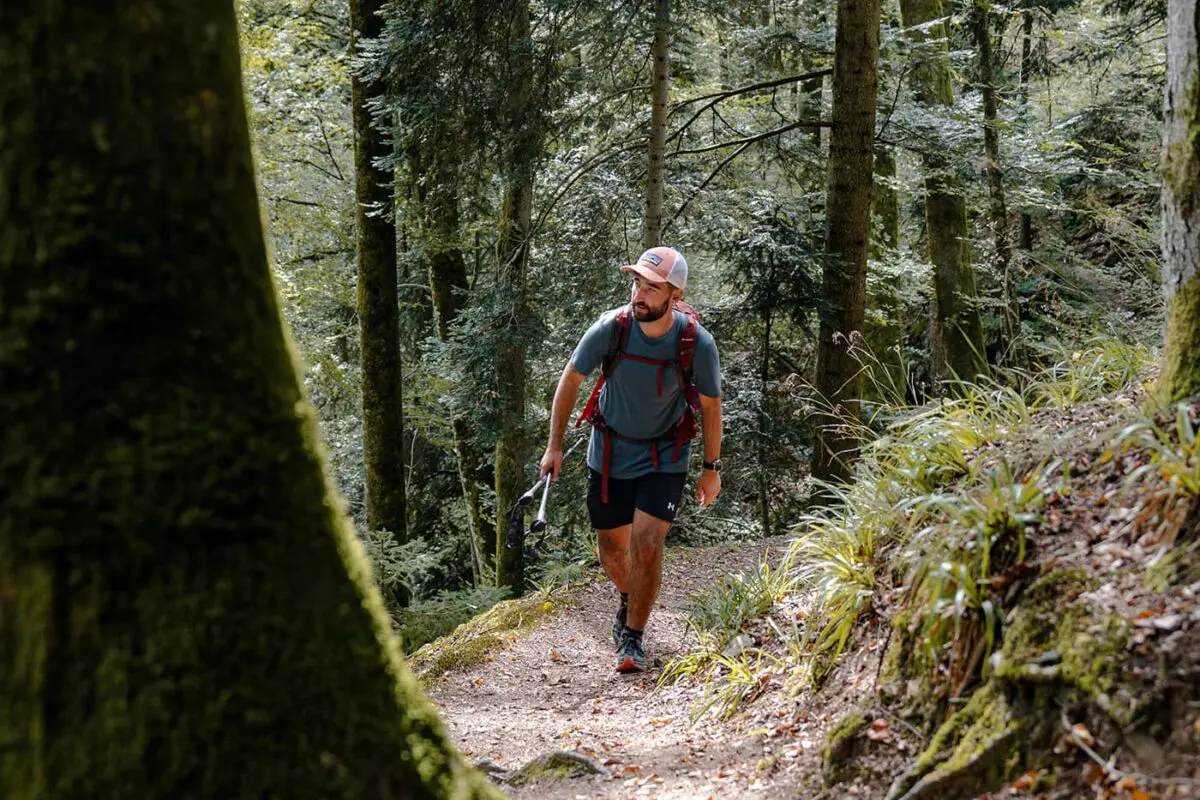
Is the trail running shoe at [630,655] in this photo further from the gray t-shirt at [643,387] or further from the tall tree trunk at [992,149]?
the tall tree trunk at [992,149]

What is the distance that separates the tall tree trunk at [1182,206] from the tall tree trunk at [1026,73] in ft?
39.2

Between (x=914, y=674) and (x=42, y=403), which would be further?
(x=914, y=674)

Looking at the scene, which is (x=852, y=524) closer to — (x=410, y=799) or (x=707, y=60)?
(x=410, y=799)

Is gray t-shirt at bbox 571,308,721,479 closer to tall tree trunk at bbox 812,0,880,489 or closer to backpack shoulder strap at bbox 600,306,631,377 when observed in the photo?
backpack shoulder strap at bbox 600,306,631,377

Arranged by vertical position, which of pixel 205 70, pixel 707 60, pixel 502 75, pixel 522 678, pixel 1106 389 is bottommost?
pixel 522 678

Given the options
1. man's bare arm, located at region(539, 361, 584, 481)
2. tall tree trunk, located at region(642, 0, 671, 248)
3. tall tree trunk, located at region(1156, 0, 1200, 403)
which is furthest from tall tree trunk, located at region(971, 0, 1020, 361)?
tall tree trunk, located at region(1156, 0, 1200, 403)

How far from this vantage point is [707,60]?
18.8 metres

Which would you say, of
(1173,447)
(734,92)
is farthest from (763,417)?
(1173,447)

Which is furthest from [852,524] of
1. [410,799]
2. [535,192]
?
[535,192]

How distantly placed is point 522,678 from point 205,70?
19.2 feet

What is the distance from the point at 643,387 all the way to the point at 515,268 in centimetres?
505

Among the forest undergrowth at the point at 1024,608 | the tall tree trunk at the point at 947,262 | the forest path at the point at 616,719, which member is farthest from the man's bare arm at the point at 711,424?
the tall tree trunk at the point at 947,262

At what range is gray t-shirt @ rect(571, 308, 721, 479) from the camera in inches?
236

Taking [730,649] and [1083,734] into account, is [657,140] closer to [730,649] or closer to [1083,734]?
[730,649]
